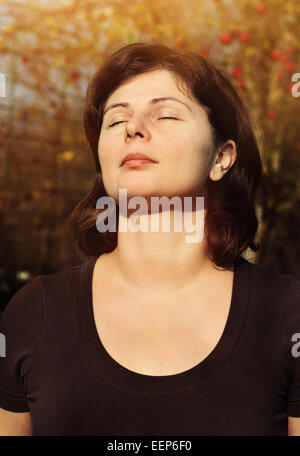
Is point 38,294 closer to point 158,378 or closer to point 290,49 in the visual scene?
point 158,378

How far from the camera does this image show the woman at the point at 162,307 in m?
1.31

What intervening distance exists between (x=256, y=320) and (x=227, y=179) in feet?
1.54

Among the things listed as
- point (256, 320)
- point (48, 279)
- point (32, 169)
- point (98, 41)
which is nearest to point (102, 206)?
point (48, 279)

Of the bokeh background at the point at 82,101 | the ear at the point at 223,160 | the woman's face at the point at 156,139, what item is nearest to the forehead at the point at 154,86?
the woman's face at the point at 156,139

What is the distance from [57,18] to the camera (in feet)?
13.8

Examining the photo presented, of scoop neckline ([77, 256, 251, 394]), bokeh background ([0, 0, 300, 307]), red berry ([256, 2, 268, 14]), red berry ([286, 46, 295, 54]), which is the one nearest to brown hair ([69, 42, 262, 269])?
scoop neckline ([77, 256, 251, 394])

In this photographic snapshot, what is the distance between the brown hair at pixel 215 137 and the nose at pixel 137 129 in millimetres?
187

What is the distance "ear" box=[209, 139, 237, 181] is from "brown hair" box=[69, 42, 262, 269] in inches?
0.9

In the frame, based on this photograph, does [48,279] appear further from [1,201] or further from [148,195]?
[1,201]

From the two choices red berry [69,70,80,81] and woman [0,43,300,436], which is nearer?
woman [0,43,300,436]

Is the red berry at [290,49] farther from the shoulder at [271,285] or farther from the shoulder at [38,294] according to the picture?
the shoulder at [38,294]

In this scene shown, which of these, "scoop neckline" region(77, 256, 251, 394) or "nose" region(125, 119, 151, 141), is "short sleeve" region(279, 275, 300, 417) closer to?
"scoop neckline" region(77, 256, 251, 394)

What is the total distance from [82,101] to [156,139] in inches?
131

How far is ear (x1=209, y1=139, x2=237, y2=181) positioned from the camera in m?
1.56
